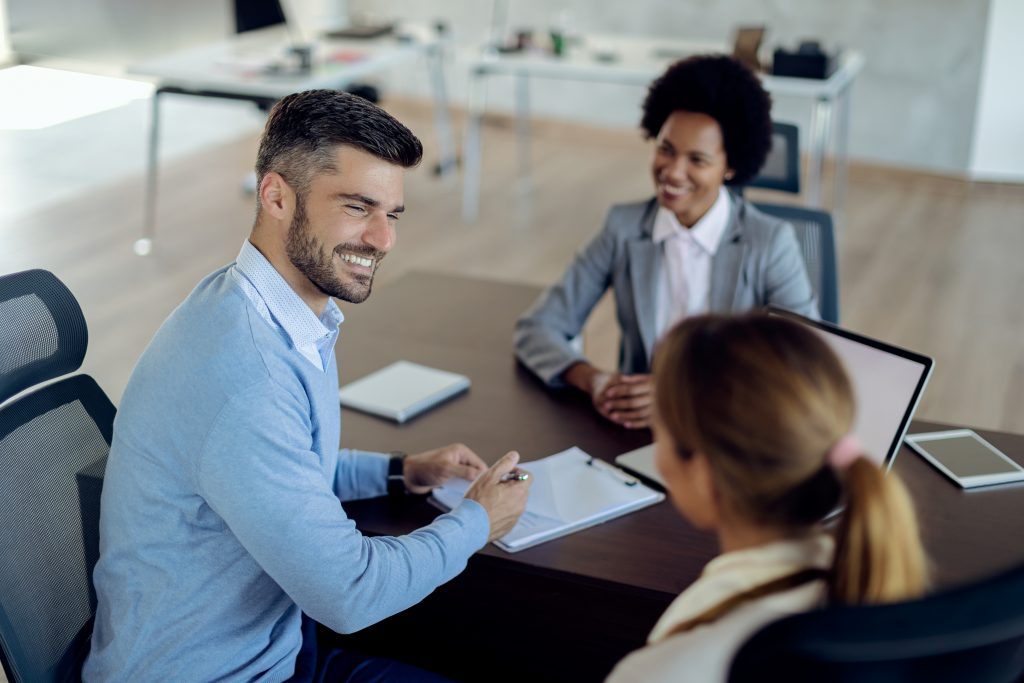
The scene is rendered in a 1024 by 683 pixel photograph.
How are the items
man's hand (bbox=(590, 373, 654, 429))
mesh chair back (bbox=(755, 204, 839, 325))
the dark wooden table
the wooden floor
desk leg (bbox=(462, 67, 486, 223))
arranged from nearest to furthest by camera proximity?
the dark wooden table, man's hand (bbox=(590, 373, 654, 429)), mesh chair back (bbox=(755, 204, 839, 325)), the wooden floor, desk leg (bbox=(462, 67, 486, 223))

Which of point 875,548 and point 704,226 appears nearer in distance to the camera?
point 875,548

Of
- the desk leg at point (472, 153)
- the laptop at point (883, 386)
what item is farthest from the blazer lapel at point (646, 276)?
the desk leg at point (472, 153)

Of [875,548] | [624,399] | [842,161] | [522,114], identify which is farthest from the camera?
[522,114]

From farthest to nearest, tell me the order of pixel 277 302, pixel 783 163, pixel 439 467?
pixel 783 163 < pixel 439 467 < pixel 277 302

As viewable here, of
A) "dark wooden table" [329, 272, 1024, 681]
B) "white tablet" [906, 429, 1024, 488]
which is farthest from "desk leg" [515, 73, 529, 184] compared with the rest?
"white tablet" [906, 429, 1024, 488]

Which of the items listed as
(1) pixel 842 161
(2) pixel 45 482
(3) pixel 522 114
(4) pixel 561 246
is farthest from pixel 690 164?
(3) pixel 522 114

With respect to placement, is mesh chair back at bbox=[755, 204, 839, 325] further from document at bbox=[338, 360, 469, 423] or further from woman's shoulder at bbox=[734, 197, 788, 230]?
document at bbox=[338, 360, 469, 423]

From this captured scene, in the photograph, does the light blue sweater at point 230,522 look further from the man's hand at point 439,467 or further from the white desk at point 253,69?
the white desk at point 253,69

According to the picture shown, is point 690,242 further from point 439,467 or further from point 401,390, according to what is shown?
point 439,467

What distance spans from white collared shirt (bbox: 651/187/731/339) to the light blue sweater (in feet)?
3.01

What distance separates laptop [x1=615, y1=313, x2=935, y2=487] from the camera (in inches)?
60.7

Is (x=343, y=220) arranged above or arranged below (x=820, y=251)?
above

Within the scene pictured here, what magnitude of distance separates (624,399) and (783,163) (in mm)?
952

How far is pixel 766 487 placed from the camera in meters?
0.93
